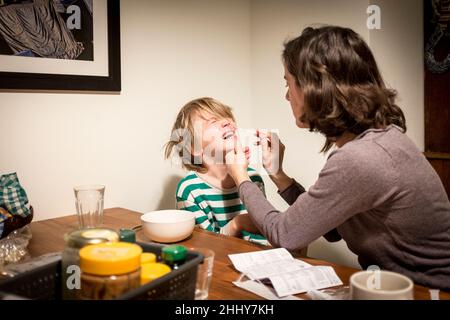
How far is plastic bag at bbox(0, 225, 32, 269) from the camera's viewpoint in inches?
40.4

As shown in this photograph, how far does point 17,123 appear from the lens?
4.67 ft

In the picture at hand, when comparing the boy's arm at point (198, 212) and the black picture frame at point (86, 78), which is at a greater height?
the black picture frame at point (86, 78)

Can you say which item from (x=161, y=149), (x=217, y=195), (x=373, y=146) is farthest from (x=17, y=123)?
(x=373, y=146)

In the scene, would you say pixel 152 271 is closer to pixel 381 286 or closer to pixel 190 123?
pixel 381 286

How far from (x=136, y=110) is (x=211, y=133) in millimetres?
378

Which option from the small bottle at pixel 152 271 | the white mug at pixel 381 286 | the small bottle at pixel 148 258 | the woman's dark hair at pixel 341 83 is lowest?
the white mug at pixel 381 286

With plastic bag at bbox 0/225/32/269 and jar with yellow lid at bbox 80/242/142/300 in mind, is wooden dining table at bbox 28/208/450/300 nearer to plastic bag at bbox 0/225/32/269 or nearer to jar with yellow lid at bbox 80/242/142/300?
plastic bag at bbox 0/225/32/269

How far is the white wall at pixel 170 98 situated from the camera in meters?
1.50

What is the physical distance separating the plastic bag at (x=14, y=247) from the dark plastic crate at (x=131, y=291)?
1.09ft

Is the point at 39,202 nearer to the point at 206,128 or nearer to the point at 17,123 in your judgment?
the point at 17,123

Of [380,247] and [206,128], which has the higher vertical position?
[206,128]

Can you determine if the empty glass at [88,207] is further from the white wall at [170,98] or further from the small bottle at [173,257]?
the small bottle at [173,257]

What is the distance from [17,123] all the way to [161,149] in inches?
24.1

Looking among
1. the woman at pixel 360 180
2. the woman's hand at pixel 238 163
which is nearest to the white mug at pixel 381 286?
the woman at pixel 360 180
